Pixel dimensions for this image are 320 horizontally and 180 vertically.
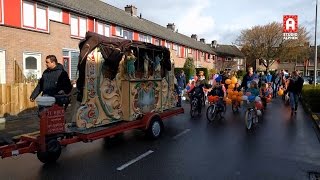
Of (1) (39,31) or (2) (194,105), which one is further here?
(1) (39,31)

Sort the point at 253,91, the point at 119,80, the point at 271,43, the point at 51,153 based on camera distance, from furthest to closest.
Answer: the point at 271,43 → the point at 253,91 → the point at 119,80 → the point at 51,153

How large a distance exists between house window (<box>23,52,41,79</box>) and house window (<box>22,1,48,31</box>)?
1448mm

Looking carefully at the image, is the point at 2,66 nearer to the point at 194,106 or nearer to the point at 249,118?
the point at 194,106

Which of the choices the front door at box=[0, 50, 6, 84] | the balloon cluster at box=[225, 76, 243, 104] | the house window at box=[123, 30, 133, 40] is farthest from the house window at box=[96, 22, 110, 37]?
the balloon cluster at box=[225, 76, 243, 104]

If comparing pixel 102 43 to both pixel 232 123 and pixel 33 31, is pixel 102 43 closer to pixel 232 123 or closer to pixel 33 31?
pixel 232 123

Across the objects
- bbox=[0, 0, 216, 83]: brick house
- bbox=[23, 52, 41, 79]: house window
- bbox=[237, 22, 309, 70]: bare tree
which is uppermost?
bbox=[237, 22, 309, 70]: bare tree

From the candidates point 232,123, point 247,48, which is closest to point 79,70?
point 232,123

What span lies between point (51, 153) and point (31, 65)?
13201 millimetres

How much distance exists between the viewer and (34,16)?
Result: 19172 millimetres

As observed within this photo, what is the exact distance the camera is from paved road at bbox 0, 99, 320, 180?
6387 mm

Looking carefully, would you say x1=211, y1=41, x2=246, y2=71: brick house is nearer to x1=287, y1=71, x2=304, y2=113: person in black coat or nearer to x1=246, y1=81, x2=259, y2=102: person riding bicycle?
x1=287, y1=71, x2=304, y2=113: person in black coat

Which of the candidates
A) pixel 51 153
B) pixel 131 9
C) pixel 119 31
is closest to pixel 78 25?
pixel 119 31

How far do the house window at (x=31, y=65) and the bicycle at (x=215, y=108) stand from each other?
9916 mm

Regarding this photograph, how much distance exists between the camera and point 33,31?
19.0m
